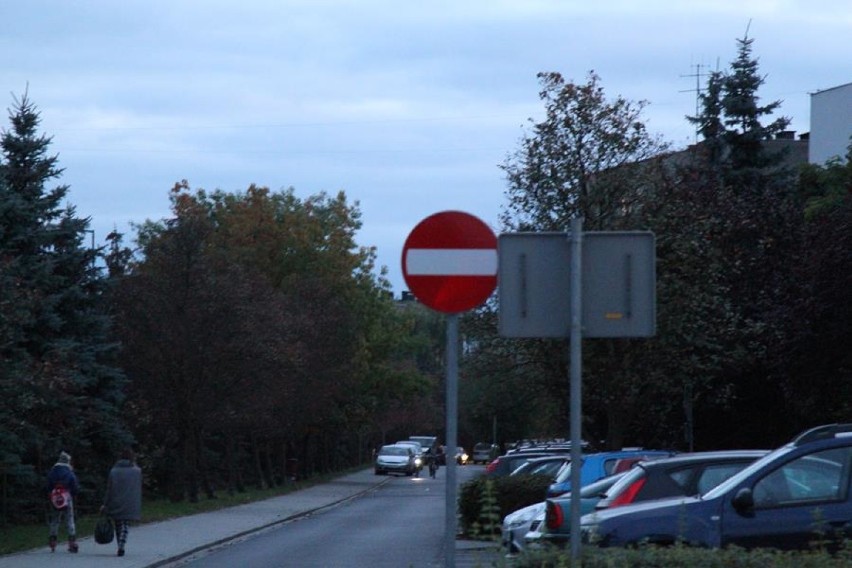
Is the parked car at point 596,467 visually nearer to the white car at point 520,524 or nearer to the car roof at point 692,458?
the white car at point 520,524

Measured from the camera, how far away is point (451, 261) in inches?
322

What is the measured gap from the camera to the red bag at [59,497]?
76.3ft

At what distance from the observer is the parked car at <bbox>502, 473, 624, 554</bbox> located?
1730 cm

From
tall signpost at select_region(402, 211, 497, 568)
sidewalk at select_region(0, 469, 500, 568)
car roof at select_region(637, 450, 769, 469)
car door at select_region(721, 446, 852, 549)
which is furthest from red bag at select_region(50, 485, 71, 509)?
tall signpost at select_region(402, 211, 497, 568)

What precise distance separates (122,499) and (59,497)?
→ 1816mm

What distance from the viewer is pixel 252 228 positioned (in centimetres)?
6153

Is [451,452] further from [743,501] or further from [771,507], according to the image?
[771,507]

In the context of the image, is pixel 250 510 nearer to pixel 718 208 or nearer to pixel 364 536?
pixel 364 536

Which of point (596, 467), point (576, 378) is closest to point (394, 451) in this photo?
point (596, 467)

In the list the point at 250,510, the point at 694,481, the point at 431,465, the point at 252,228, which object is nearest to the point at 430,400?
the point at 431,465

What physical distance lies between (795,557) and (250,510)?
3218 cm

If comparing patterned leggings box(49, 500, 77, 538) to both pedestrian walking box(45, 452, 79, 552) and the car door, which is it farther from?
the car door

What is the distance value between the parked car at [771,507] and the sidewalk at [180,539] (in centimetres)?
167

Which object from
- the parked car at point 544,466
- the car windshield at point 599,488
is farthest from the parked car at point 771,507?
the parked car at point 544,466
